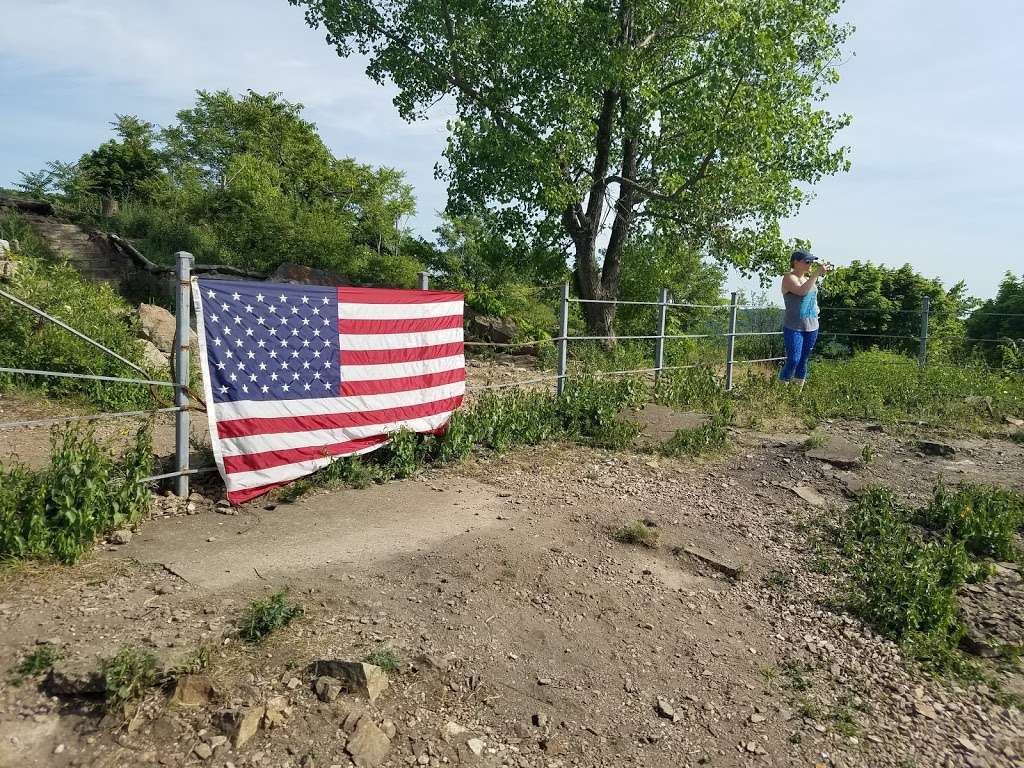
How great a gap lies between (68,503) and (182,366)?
1.24m

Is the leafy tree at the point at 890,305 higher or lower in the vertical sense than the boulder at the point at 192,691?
higher

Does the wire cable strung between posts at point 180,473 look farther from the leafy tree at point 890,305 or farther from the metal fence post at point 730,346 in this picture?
the leafy tree at point 890,305

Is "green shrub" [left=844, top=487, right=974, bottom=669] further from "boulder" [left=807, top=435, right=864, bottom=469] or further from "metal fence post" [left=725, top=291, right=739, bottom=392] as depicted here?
"metal fence post" [left=725, top=291, right=739, bottom=392]

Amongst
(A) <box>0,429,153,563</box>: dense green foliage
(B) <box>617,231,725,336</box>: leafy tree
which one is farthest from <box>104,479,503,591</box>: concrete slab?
(B) <box>617,231,725,336</box>: leafy tree

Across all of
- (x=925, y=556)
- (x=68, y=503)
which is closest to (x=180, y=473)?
(x=68, y=503)

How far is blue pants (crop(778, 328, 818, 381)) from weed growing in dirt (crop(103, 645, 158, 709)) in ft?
28.2

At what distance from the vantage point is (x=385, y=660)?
3328 mm

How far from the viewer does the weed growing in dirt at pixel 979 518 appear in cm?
537

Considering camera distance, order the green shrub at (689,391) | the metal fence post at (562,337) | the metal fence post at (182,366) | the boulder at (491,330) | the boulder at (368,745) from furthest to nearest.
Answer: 1. the boulder at (491,330)
2. the green shrub at (689,391)
3. the metal fence post at (562,337)
4. the metal fence post at (182,366)
5. the boulder at (368,745)

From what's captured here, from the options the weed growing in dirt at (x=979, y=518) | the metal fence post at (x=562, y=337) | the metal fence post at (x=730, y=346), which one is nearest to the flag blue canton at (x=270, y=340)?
the metal fence post at (x=562, y=337)

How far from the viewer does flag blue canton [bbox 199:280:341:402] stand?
5184 millimetres

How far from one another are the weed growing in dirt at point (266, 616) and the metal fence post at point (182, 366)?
178 cm

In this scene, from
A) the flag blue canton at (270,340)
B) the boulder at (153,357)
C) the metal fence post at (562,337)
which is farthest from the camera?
the boulder at (153,357)

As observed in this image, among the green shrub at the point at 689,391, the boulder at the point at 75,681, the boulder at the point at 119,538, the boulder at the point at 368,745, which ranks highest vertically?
the green shrub at the point at 689,391
